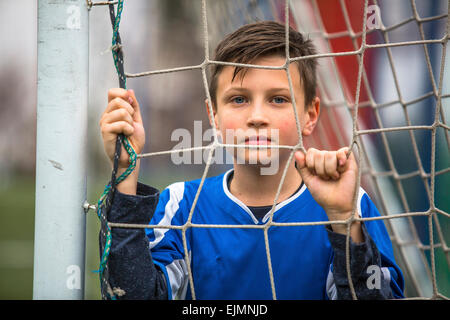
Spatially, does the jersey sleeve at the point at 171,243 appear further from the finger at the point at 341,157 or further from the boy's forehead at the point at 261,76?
the finger at the point at 341,157

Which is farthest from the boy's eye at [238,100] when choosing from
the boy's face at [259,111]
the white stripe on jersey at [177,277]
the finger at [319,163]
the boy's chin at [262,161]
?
the white stripe on jersey at [177,277]

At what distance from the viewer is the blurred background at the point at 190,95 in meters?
1.67

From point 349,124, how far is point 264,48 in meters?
1.03

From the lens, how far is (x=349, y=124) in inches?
70.5

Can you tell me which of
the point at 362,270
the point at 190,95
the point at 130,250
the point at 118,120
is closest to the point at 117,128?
the point at 118,120

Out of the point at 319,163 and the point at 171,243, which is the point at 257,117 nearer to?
A: the point at 319,163

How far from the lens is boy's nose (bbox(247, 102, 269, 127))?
2.63 ft

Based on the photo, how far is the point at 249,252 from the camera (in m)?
0.89

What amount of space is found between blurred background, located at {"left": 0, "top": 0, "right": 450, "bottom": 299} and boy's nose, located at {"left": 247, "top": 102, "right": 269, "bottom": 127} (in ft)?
0.97

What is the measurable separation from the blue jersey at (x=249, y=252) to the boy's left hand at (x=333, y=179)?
14cm

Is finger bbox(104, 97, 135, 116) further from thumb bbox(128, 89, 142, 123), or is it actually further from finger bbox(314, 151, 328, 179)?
finger bbox(314, 151, 328, 179)
